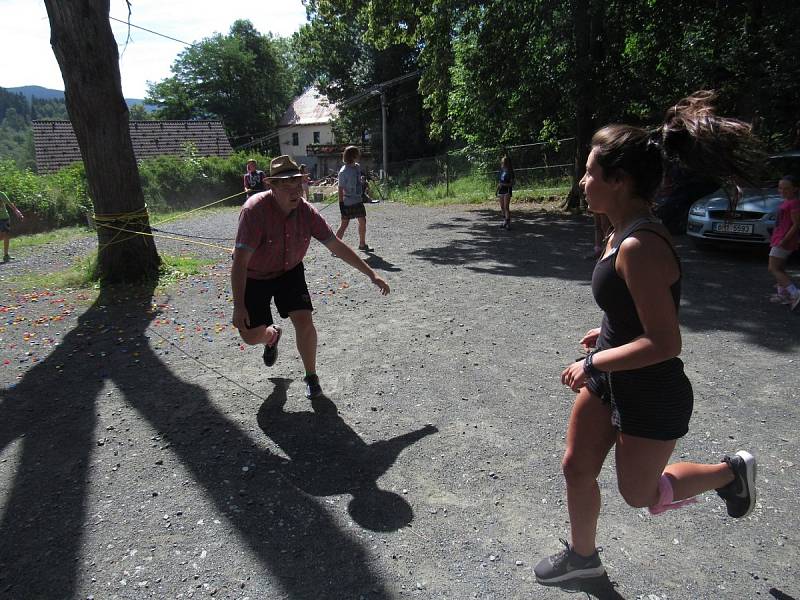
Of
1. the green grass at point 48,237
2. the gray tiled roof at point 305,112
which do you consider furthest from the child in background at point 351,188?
the gray tiled roof at point 305,112

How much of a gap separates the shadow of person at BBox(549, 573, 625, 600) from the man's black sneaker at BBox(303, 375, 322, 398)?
7.99ft

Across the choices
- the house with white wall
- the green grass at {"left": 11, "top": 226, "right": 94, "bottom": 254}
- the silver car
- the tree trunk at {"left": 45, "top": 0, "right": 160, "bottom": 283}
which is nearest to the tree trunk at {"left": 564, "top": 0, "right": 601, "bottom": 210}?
the silver car

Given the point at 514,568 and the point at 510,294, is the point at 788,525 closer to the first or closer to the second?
the point at 514,568

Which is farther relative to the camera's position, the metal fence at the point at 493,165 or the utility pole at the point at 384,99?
the utility pole at the point at 384,99

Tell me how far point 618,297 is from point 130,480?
3023 mm

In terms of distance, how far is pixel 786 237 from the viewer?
624cm

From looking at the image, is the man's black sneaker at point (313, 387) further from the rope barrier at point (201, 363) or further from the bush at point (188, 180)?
the bush at point (188, 180)

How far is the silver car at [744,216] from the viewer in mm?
8532

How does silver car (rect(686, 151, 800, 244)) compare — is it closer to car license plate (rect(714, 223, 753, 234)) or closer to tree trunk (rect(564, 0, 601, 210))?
car license plate (rect(714, 223, 753, 234))

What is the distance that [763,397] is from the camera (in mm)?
4184

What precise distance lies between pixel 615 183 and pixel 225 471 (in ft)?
9.14

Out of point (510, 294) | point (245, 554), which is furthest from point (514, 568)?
point (510, 294)

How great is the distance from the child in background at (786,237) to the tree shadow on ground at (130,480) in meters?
6.11

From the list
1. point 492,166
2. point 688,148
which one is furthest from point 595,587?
point 492,166
